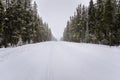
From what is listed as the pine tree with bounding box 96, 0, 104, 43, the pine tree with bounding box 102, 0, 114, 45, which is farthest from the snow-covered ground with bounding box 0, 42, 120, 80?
the pine tree with bounding box 96, 0, 104, 43

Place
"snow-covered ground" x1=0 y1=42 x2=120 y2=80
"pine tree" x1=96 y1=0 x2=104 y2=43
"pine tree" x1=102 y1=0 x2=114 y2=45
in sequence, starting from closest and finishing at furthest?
"snow-covered ground" x1=0 y1=42 x2=120 y2=80 → "pine tree" x1=102 y1=0 x2=114 y2=45 → "pine tree" x1=96 y1=0 x2=104 y2=43

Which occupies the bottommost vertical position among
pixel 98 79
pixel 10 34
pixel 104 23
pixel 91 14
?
pixel 98 79

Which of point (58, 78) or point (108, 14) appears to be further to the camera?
point (108, 14)

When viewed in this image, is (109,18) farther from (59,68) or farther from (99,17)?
(59,68)

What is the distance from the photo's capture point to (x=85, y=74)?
736 centimetres

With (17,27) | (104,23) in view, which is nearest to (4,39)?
(17,27)

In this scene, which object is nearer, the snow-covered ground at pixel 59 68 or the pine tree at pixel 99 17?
the snow-covered ground at pixel 59 68

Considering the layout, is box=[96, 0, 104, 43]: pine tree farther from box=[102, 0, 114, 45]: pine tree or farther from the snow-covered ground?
the snow-covered ground

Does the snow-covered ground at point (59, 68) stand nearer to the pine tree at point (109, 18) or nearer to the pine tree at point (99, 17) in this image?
the pine tree at point (109, 18)

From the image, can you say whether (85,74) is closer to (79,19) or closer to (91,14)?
(91,14)

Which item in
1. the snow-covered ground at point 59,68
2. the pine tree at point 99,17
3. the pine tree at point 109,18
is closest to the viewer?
the snow-covered ground at point 59,68

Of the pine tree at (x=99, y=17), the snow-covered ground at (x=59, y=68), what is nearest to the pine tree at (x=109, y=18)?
the pine tree at (x=99, y=17)

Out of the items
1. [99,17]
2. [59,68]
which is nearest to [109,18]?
[99,17]

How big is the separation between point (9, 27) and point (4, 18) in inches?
76.3
